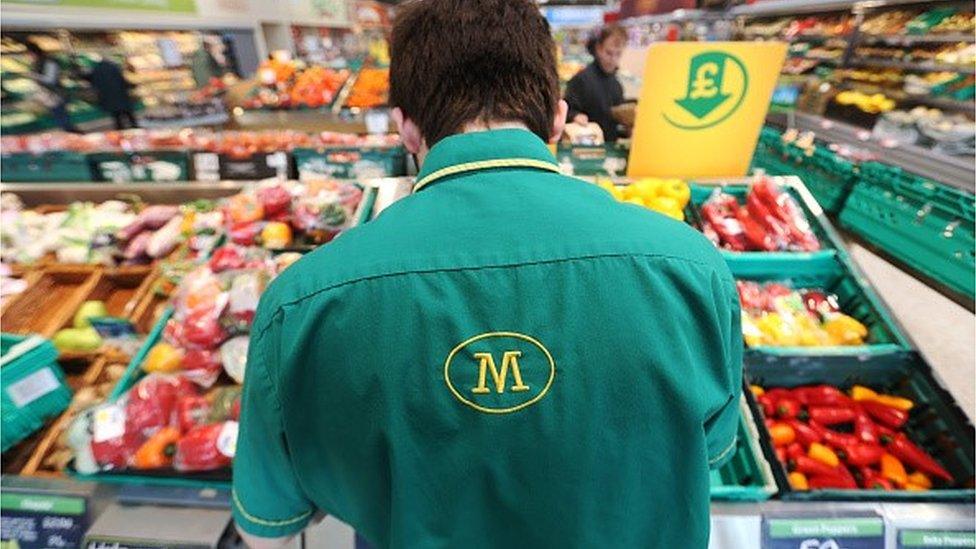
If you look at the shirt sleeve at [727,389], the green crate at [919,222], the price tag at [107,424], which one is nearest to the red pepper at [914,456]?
the shirt sleeve at [727,389]

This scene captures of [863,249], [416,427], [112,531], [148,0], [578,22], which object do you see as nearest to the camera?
[416,427]

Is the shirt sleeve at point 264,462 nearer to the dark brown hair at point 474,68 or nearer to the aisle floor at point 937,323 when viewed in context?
the dark brown hair at point 474,68

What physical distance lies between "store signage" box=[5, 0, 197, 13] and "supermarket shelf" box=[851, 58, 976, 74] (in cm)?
961

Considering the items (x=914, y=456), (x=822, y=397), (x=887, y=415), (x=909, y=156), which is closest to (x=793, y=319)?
(x=822, y=397)

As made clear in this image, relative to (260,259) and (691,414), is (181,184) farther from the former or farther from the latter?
(691,414)

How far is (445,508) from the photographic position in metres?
0.70

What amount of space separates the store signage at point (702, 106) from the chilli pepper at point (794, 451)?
1285 mm

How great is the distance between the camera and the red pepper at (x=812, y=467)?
1.57m

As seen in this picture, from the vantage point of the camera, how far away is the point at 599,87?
13.5ft

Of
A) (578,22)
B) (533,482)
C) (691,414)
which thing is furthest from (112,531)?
(578,22)

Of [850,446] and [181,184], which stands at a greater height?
[181,184]

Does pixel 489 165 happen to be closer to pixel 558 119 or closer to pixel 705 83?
pixel 558 119

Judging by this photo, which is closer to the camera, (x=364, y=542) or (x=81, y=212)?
(x=364, y=542)

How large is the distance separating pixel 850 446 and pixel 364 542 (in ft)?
5.32
